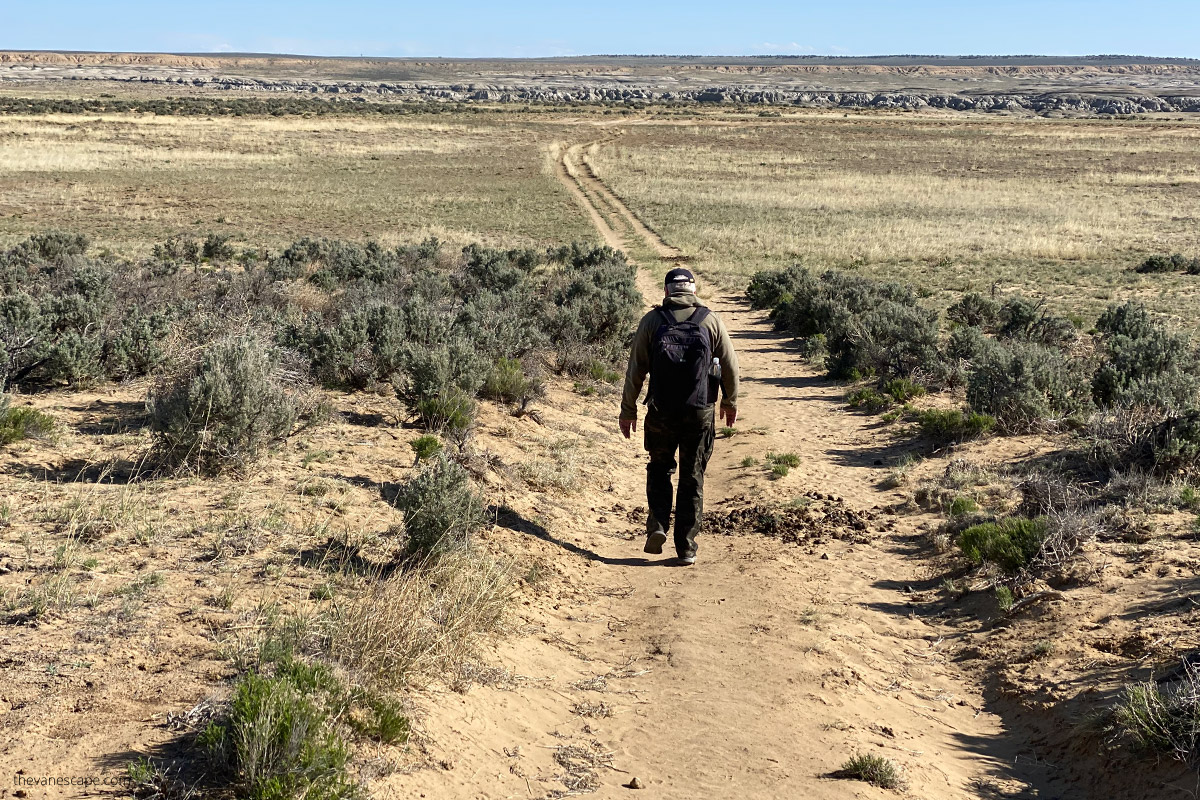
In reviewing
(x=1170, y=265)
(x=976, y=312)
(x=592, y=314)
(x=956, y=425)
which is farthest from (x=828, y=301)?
(x=1170, y=265)

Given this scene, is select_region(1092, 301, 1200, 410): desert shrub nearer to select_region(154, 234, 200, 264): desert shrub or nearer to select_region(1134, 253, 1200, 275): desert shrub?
select_region(1134, 253, 1200, 275): desert shrub

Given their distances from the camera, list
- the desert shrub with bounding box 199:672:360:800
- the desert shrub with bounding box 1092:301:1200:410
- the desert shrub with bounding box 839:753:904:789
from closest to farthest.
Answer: the desert shrub with bounding box 199:672:360:800, the desert shrub with bounding box 839:753:904:789, the desert shrub with bounding box 1092:301:1200:410

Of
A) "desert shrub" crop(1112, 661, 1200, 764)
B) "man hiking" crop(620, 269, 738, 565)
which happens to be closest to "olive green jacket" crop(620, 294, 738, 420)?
"man hiking" crop(620, 269, 738, 565)

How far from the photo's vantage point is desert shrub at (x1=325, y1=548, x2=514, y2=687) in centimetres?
429

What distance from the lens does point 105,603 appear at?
4.73 metres

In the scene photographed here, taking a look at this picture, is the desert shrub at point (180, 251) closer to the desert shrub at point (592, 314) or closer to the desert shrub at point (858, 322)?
the desert shrub at point (592, 314)

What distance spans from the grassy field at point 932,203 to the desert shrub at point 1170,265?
0.51 m

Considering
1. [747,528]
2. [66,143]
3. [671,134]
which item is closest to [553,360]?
[747,528]

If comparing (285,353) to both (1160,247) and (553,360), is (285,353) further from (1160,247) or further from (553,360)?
(1160,247)

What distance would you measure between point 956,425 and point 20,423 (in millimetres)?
8189

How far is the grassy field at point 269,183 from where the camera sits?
1163 inches

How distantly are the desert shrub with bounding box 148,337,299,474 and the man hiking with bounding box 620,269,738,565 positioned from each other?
265 centimetres

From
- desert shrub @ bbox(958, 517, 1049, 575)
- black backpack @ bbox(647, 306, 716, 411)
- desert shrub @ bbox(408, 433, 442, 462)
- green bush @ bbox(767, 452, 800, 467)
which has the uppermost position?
black backpack @ bbox(647, 306, 716, 411)

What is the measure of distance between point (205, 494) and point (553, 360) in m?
7.19
